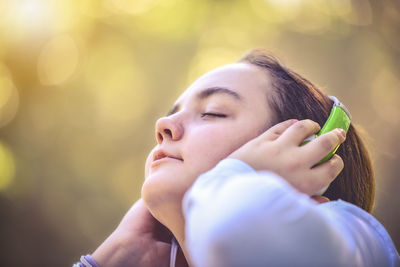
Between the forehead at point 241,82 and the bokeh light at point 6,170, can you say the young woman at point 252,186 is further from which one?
the bokeh light at point 6,170

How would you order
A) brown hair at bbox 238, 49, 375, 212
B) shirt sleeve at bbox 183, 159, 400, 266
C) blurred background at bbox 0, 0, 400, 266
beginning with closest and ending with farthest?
shirt sleeve at bbox 183, 159, 400, 266
brown hair at bbox 238, 49, 375, 212
blurred background at bbox 0, 0, 400, 266

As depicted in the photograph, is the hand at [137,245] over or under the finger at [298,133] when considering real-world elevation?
under

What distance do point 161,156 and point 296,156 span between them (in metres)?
0.32

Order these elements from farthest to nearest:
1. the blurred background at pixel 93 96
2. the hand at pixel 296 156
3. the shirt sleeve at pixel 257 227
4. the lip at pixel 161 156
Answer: the blurred background at pixel 93 96 → the lip at pixel 161 156 → the hand at pixel 296 156 → the shirt sleeve at pixel 257 227

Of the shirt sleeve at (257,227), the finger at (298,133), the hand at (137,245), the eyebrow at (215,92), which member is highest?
the eyebrow at (215,92)

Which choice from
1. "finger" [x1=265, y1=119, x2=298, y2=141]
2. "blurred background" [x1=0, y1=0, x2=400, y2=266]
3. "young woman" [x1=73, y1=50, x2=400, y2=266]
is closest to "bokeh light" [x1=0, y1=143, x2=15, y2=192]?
"blurred background" [x1=0, y1=0, x2=400, y2=266]

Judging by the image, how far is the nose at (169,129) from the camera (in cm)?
78

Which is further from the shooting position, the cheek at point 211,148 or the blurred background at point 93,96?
the blurred background at point 93,96

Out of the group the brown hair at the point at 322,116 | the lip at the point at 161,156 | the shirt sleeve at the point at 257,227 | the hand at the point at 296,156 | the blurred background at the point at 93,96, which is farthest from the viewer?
the blurred background at the point at 93,96

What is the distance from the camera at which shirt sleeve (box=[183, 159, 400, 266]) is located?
44 cm

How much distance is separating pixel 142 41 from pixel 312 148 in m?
3.02

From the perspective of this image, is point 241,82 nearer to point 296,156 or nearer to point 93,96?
point 296,156

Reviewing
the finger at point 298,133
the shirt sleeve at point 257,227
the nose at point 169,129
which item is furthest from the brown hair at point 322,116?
the shirt sleeve at point 257,227

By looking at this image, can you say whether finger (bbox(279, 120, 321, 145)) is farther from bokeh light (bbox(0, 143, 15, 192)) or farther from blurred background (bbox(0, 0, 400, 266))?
bokeh light (bbox(0, 143, 15, 192))
